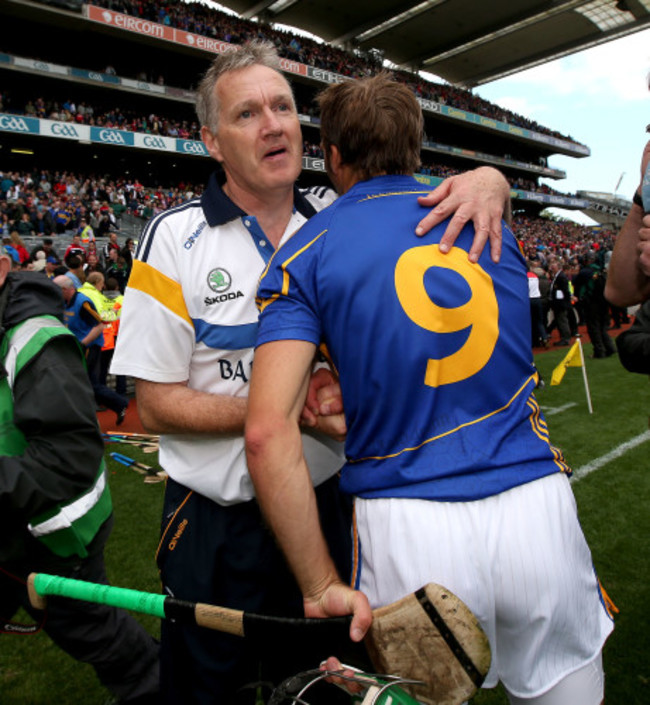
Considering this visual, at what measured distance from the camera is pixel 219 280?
173 cm

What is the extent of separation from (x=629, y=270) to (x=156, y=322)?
1.61 metres

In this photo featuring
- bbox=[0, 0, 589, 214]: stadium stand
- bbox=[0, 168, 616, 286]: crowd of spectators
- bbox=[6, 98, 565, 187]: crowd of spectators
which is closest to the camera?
bbox=[0, 168, 616, 286]: crowd of spectators

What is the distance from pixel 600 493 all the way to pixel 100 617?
4120mm

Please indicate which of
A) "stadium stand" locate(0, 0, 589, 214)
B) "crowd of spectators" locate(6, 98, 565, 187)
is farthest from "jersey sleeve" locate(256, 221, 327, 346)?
"crowd of spectators" locate(6, 98, 565, 187)

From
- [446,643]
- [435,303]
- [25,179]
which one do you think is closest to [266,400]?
[435,303]

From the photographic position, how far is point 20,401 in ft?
6.39

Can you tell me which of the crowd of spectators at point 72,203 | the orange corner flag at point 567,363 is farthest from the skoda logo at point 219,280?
the crowd of spectators at point 72,203

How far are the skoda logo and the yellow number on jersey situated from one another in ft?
2.07

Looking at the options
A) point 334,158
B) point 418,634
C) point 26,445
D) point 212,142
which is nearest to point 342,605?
point 418,634

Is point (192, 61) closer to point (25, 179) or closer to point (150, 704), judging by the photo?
point (25, 179)

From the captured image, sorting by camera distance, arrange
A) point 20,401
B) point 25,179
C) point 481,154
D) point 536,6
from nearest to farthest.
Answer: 1. point 20,401
2. point 25,179
3. point 536,6
4. point 481,154

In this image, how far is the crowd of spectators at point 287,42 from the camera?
90.0 feet

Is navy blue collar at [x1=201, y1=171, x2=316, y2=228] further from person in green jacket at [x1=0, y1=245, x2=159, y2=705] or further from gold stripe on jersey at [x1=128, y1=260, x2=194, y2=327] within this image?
person in green jacket at [x1=0, y1=245, x2=159, y2=705]

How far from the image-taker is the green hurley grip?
4.28ft
